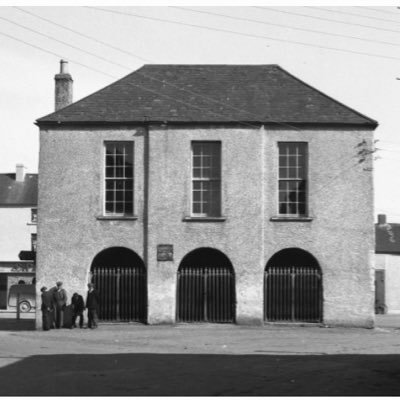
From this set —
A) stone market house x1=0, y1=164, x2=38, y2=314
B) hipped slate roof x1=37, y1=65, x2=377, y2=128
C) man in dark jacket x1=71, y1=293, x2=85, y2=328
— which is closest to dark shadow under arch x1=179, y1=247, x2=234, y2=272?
A: man in dark jacket x1=71, y1=293, x2=85, y2=328

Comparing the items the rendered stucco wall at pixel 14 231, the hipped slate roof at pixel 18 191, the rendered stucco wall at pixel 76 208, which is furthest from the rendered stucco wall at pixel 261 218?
the hipped slate roof at pixel 18 191

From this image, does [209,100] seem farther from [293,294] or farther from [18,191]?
[18,191]

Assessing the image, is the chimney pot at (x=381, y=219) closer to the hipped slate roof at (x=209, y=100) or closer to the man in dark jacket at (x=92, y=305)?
the hipped slate roof at (x=209, y=100)

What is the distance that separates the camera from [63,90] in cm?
3319

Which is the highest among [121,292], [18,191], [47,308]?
[18,191]

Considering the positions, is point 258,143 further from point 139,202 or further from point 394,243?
point 394,243

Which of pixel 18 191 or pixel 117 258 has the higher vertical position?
pixel 18 191

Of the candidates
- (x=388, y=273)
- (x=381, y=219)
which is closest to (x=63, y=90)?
(x=388, y=273)

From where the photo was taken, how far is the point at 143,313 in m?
30.6

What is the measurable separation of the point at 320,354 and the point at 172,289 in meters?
10.1

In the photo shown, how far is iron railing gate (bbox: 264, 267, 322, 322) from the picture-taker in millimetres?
30391

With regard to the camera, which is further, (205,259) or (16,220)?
(16,220)

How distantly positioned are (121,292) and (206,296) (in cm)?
295

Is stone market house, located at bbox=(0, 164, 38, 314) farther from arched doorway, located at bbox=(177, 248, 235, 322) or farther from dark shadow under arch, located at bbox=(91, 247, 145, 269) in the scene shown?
arched doorway, located at bbox=(177, 248, 235, 322)
